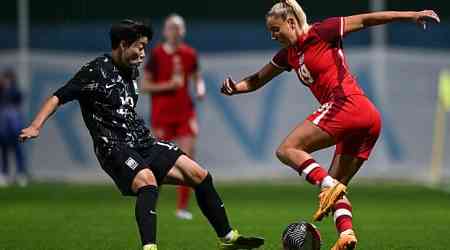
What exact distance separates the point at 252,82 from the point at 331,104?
A: 104 centimetres

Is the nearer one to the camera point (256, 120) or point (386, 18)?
point (386, 18)

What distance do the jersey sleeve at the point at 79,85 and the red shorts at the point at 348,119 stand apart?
169 centimetres

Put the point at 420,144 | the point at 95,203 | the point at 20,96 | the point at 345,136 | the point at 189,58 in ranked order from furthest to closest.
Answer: the point at 420,144 < the point at 20,96 < the point at 95,203 < the point at 189,58 < the point at 345,136

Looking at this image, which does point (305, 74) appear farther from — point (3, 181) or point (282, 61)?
point (3, 181)

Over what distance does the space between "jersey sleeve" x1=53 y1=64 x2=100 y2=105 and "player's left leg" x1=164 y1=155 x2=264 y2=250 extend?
0.93 meters

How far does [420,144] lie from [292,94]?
2.54 m

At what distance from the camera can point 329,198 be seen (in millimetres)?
8734

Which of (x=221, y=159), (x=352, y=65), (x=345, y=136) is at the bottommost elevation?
(x=221, y=159)

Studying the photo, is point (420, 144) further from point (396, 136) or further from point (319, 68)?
point (319, 68)

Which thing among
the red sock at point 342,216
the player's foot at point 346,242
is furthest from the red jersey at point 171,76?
the player's foot at point 346,242

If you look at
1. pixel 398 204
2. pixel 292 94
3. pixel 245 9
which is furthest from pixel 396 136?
pixel 398 204

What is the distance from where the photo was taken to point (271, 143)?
22078mm

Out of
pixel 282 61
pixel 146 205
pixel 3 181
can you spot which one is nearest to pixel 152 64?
pixel 282 61

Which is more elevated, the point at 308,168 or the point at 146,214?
the point at 308,168
